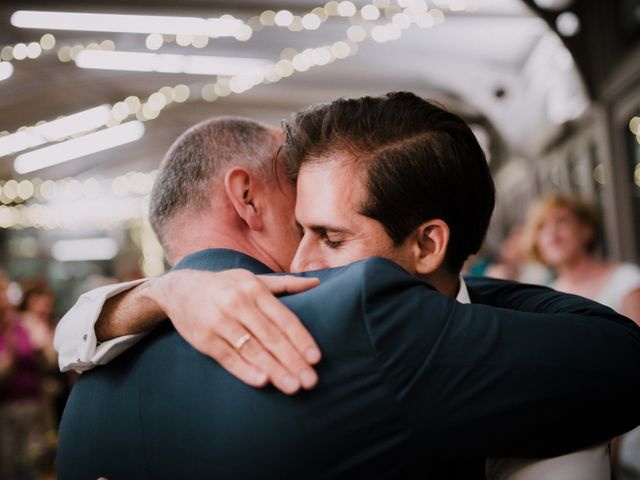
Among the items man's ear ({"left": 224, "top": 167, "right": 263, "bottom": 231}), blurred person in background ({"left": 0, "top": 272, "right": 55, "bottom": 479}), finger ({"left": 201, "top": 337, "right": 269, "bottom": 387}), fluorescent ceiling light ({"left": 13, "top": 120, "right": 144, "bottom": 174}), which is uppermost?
man's ear ({"left": 224, "top": 167, "right": 263, "bottom": 231})

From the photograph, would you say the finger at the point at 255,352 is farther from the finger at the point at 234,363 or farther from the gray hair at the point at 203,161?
the gray hair at the point at 203,161

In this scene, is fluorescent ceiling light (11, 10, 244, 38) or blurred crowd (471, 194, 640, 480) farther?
fluorescent ceiling light (11, 10, 244, 38)

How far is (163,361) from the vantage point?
1.12 metres

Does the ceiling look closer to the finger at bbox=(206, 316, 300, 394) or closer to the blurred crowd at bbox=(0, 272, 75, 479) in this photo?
the blurred crowd at bbox=(0, 272, 75, 479)

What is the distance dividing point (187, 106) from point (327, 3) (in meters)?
4.81

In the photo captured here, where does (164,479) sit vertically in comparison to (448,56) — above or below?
below

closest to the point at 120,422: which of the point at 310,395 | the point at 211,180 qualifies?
the point at 310,395

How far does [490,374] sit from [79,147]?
11.9 meters

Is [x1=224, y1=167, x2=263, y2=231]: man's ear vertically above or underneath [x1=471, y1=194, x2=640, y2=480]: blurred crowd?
above

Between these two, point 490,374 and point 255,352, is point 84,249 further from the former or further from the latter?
point 490,374

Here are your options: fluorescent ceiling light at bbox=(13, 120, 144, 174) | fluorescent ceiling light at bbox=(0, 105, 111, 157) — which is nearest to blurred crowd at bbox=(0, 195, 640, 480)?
fluorescent ceiling light at bbox=(0, 105, 111, 157)

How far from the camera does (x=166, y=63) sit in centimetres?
819

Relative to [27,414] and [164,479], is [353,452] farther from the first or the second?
[27,414]

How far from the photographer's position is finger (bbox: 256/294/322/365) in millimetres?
966
